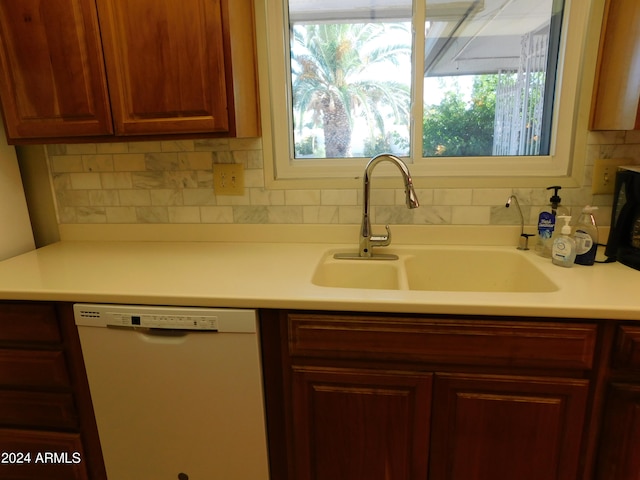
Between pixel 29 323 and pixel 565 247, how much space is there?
1.78m

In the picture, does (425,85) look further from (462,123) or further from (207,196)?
(207,196)

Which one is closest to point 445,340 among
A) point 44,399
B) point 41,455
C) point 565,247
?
point 565,247

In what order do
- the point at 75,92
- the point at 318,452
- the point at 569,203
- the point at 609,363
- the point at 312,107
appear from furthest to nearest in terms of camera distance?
the point at 312,107 → the point at 569,203 → the point at 75,92 → the point at 318,452 → the point at 609,363

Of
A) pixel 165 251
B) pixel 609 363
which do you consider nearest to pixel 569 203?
pixel 609 363

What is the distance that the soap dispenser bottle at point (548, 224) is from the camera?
1402 mm

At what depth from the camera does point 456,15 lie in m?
1.52

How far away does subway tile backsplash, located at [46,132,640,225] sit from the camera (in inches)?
61.6

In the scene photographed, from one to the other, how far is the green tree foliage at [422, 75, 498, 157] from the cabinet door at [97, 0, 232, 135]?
2.72 feet

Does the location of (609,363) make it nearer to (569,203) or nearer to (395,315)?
(395,315)

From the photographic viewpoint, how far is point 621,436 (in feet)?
3.52

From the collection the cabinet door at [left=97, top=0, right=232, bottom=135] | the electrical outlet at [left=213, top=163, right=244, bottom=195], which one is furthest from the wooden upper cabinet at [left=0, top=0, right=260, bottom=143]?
the electrical outlet at [left=213, top=163, right=244, bottom=195]

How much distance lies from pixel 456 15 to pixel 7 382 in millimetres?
2116

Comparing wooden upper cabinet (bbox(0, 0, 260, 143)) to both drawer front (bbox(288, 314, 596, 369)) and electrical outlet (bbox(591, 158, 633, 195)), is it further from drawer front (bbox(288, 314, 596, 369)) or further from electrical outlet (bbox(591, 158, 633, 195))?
electrical outlet (bbox(591, 158, 633, 195))

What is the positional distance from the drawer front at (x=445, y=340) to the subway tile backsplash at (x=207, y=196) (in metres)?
0.62
